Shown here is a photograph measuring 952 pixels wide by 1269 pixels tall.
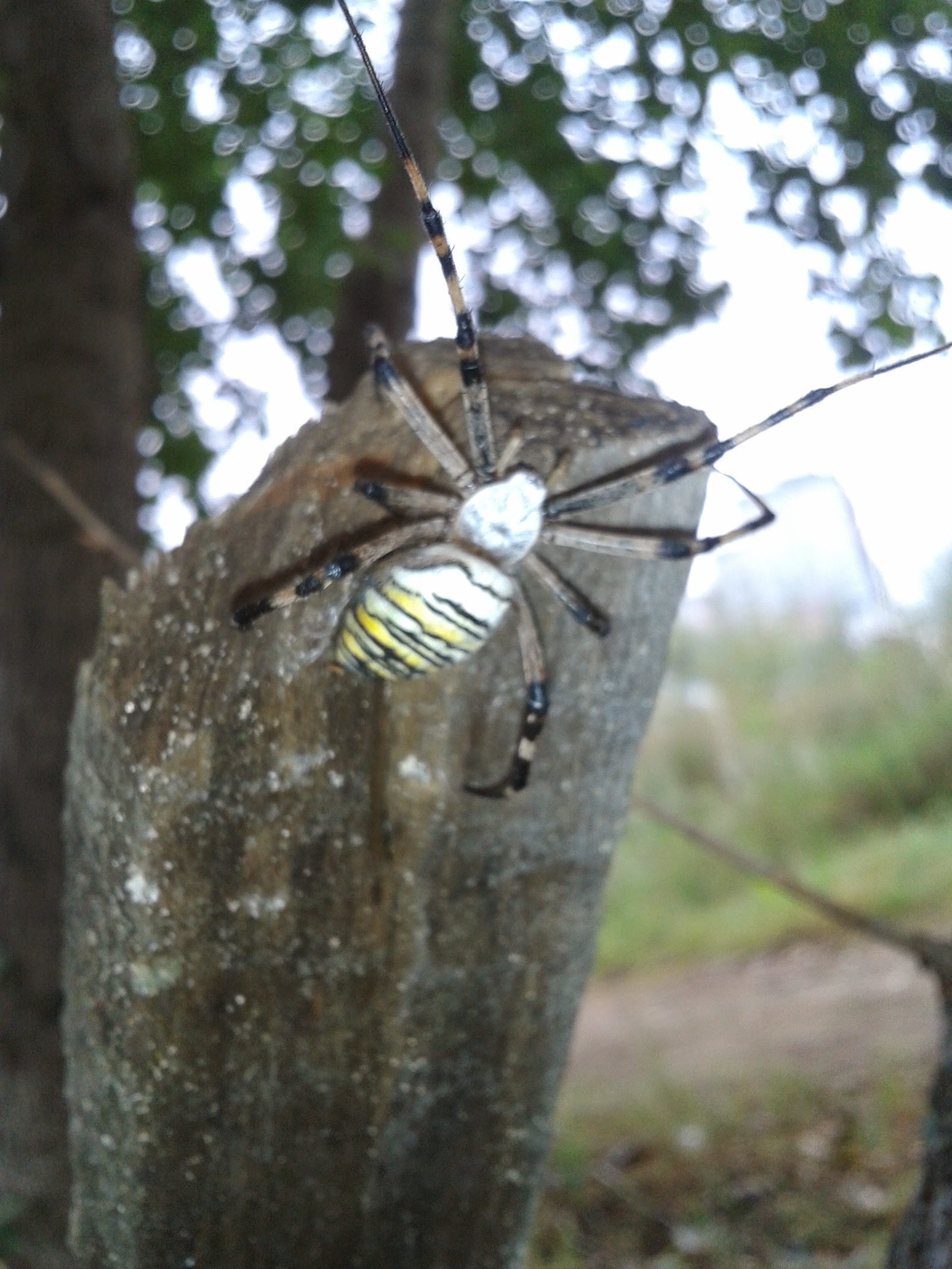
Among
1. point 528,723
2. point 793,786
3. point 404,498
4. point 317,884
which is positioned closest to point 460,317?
point 404,498

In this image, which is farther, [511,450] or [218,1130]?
[511,450]

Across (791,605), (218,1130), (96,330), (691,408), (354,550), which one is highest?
(791,605)

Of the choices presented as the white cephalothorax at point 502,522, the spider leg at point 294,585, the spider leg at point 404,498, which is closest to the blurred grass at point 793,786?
the white cephalothorax at point 502,522

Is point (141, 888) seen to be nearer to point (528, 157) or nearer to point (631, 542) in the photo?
point (631, 542)

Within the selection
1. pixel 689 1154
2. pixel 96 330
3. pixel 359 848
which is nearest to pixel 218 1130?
pixel 359 848

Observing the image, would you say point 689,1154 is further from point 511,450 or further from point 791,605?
point 791,605

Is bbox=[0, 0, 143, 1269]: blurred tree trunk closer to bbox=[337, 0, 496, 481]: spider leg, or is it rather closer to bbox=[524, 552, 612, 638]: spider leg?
bbox=[337, 0, 496, 481]: spider leg
